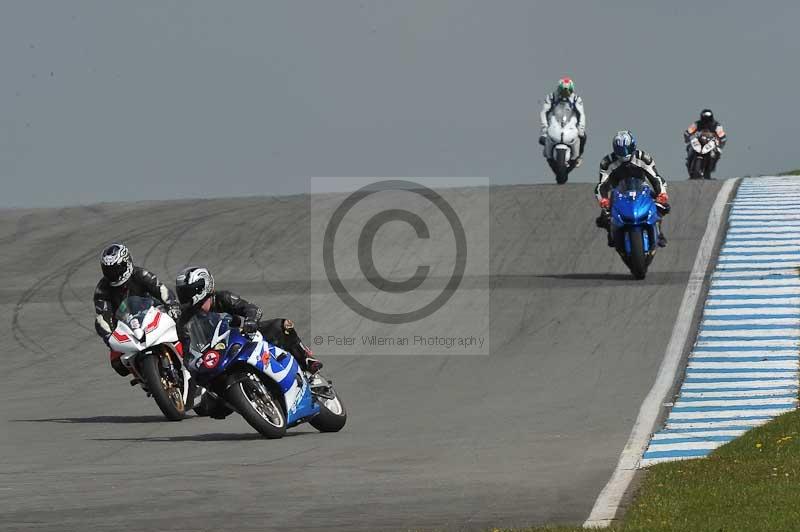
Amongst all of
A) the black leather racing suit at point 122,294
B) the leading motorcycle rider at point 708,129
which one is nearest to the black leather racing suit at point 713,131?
the leading motorcycle rider at point 708,129

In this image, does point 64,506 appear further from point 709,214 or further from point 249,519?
point 709,214

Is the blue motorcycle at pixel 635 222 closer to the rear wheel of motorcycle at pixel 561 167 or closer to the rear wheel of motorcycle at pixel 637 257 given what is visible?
the rear wheel of motorcycle at pixel 637 257

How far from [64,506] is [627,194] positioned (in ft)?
40.9

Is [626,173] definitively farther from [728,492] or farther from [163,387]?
[728,492]

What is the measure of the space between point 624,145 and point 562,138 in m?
10.9

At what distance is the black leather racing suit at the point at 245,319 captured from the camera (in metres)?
12.2

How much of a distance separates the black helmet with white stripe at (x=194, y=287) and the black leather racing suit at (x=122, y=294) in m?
2.81

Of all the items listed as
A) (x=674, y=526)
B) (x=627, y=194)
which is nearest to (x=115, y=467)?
(x=674, y=526)

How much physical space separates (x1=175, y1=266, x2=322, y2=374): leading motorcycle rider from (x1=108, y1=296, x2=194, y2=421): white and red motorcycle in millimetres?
2103

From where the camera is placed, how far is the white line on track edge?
891cm

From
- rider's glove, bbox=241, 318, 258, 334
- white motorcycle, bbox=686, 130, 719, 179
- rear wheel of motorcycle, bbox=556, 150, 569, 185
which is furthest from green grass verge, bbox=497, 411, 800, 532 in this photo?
white motorcycle, bbox=686, 130, 719, 179

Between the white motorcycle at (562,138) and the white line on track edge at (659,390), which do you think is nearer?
the white line on track edge at (659,390)

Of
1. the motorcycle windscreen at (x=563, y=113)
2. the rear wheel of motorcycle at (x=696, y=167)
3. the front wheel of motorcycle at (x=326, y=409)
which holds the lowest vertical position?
the rear wheel of motorcycle at (x=696, y=167)

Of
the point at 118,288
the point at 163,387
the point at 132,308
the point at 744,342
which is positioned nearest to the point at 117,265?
the point at 118,288
